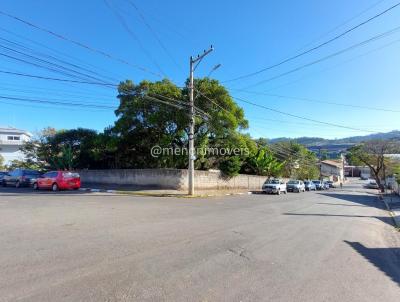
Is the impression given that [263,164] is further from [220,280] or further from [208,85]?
[220,280]

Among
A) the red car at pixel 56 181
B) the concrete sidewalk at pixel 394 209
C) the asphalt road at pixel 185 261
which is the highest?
the red car at pixel 56 181

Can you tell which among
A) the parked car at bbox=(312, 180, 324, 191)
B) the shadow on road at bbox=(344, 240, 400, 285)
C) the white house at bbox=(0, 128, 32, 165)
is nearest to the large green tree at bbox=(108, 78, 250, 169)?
the shadow on road at bbox=(344, 240, 400, 285)

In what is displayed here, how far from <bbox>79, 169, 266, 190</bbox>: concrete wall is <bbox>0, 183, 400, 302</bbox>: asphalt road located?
47.6 ft

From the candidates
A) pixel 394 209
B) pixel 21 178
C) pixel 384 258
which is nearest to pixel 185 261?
pixel 384 258

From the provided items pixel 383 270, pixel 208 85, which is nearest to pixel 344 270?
pixel 383 270

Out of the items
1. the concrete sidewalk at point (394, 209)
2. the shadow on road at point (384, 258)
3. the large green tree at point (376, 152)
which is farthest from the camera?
the large green tree at point (376, 152)

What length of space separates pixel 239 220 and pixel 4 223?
796 centimetres

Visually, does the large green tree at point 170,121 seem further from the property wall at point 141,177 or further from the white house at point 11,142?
the white house at point 11,142

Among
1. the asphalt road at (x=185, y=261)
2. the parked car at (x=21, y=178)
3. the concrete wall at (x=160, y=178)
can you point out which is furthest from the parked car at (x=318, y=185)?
the asphalt road at (x=185, y=261)

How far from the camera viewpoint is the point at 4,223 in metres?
9.36

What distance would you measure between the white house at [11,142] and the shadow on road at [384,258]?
184ft

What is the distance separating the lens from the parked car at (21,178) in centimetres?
2597

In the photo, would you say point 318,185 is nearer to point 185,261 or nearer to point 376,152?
point 376,152

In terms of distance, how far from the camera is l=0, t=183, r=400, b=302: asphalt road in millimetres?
4714
